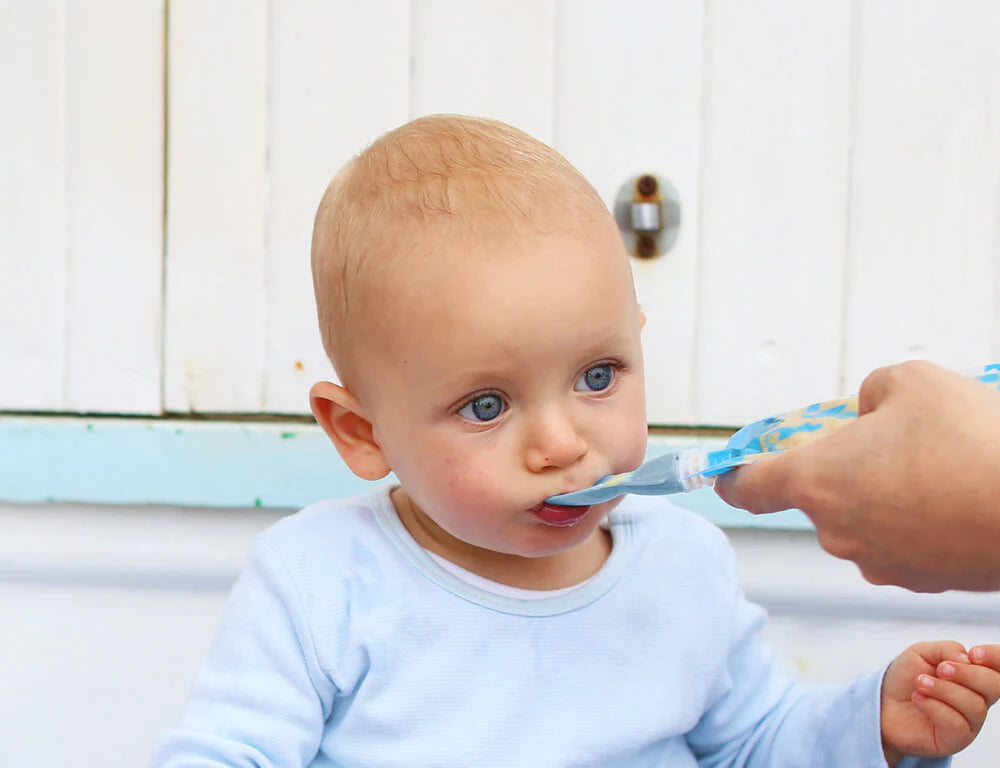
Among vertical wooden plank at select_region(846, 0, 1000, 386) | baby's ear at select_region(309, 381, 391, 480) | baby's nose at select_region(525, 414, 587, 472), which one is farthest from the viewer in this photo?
vertical wooden plank at select_region(846, 0, 1000, 386)

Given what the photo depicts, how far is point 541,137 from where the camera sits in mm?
1126

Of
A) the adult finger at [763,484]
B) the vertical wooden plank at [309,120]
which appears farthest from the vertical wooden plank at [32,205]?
the adult finger at [763,484]

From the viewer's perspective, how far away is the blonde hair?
781mm

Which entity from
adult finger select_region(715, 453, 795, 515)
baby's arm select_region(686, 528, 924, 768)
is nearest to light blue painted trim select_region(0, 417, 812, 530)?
baby's arm select_region(686, 528, 924, 768)

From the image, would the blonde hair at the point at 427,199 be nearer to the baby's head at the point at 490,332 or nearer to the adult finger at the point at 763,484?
the baby's head at the point at 490,332

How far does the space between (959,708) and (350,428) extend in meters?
0.48

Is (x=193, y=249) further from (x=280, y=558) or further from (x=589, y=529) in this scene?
(x=589, y=529)

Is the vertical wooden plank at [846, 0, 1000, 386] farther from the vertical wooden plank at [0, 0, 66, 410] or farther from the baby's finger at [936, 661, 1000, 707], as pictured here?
the vertical wooden plank at [0, 0, 66, 410]

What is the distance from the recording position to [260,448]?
3.72ft

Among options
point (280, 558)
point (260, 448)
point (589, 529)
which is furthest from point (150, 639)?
point (589, 529)

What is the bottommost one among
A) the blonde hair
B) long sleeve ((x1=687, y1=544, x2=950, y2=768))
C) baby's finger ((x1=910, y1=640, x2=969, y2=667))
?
long sleeve ((x1=687, y1=544, x2=950, y2=768))

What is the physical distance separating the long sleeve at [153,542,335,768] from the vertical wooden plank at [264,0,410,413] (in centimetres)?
35

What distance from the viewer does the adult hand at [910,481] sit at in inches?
21.4

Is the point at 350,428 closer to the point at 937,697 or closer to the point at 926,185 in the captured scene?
the point at 937,697
